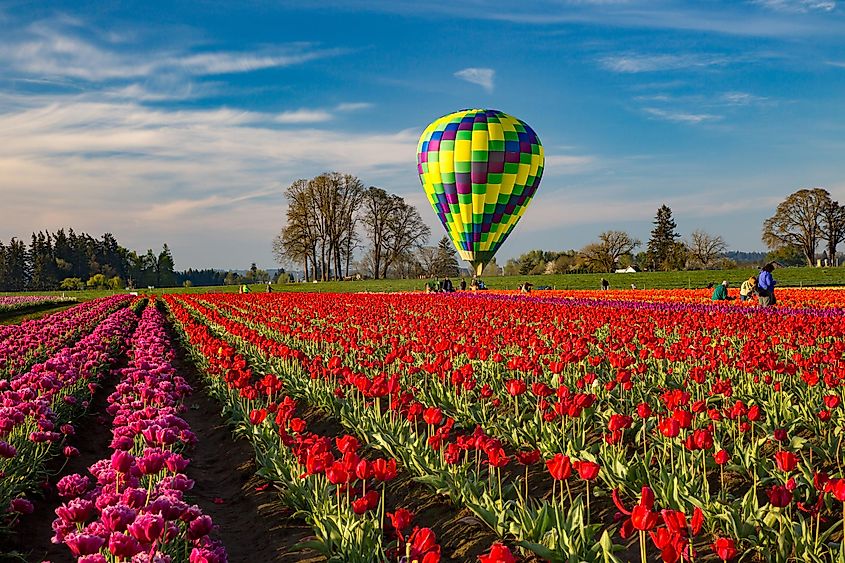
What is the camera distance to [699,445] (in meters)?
4.56

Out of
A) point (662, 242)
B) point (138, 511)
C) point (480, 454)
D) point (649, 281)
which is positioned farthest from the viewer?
point (662, 242)

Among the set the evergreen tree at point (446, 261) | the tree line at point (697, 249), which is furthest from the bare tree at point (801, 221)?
the evergreen tree at point (446, 261)

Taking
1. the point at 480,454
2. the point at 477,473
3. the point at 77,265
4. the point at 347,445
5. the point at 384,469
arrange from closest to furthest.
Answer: the point at 384,469 < the point at 347,445 < the point at 477,473 < the point at 480,454 < the point at 77,265

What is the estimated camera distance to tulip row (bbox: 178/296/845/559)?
4891 mm

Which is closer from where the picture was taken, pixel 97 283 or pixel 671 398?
pixel 671 398

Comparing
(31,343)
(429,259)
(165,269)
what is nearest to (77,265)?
(165,269)

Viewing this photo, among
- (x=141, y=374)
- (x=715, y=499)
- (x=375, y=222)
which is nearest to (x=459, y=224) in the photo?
(x=141, y=374)

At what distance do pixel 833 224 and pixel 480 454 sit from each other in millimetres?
78102

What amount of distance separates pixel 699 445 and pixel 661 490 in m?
0.60

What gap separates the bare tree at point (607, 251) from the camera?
296ft

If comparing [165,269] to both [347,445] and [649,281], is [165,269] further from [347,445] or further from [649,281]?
[347,445]

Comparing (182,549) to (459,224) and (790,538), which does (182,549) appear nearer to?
(790,538)

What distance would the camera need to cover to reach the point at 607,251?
91.4 m

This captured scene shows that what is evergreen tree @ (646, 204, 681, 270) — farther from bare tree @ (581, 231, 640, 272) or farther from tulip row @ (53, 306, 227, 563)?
tulip row @ (53, 306, 227, 563)
